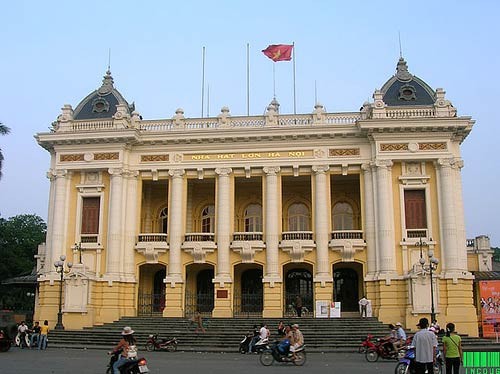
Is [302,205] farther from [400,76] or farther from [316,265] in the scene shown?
[400,76]

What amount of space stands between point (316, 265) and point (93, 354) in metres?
15.4

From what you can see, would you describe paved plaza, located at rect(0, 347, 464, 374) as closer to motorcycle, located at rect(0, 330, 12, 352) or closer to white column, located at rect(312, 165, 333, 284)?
motorcycle, located at rect(0, 330, 12, 352)

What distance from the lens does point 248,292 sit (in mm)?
40812

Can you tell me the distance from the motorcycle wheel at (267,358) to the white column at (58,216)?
20248mm

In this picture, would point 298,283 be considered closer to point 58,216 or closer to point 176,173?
point 176,173

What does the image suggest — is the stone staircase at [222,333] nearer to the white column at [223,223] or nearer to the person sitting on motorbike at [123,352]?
the white column at [223,223]

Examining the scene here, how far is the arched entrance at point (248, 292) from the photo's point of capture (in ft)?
123

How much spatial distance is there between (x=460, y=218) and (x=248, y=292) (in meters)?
14.8

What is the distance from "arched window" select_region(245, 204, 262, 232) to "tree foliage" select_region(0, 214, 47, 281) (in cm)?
2790

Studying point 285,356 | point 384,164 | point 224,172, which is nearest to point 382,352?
point 285,356

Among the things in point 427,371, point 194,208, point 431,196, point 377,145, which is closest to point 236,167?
point 194,208

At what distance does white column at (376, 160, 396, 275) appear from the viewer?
34750 millimetres

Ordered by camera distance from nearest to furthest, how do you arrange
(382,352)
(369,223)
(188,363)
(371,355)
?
(188,363), (382,352), (371,355), (369,223)

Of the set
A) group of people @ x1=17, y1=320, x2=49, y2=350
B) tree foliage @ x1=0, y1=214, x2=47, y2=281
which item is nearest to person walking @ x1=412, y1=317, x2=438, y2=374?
group of people @ x1=17, y1=320, x2=49, y2=350
